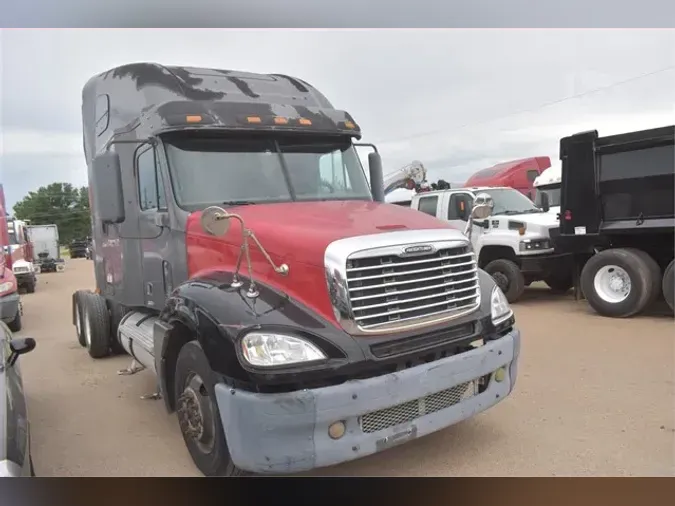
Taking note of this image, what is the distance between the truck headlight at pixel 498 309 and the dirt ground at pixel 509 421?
2.88 ft

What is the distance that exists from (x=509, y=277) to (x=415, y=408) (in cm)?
640

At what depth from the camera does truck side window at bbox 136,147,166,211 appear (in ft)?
14.8

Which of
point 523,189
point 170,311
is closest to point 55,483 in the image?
point 170,311

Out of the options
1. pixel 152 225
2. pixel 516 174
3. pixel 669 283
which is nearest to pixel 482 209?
pixel 152 225

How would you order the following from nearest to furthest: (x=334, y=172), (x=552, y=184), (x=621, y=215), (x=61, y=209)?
(x=334, y=172)
(x=61, y=209)
(x=621, y=215)
(x=552, y=184)

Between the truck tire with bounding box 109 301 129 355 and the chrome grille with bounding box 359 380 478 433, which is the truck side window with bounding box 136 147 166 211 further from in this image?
the chrome grille with bounding box 359 380 478 433

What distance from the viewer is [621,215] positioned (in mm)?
7945

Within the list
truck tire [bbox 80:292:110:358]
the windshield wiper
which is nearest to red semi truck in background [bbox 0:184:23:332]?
truck tire [bbox 80:292:110:358]

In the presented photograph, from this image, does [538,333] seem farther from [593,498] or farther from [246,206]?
[246,206]

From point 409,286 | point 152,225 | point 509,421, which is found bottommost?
point 509,421

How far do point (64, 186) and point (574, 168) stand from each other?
6692 mm

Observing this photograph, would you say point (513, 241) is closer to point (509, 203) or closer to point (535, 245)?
point (535, 245)

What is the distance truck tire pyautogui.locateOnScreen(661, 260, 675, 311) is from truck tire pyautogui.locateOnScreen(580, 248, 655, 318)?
0.19m

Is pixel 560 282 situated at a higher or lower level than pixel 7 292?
lower
